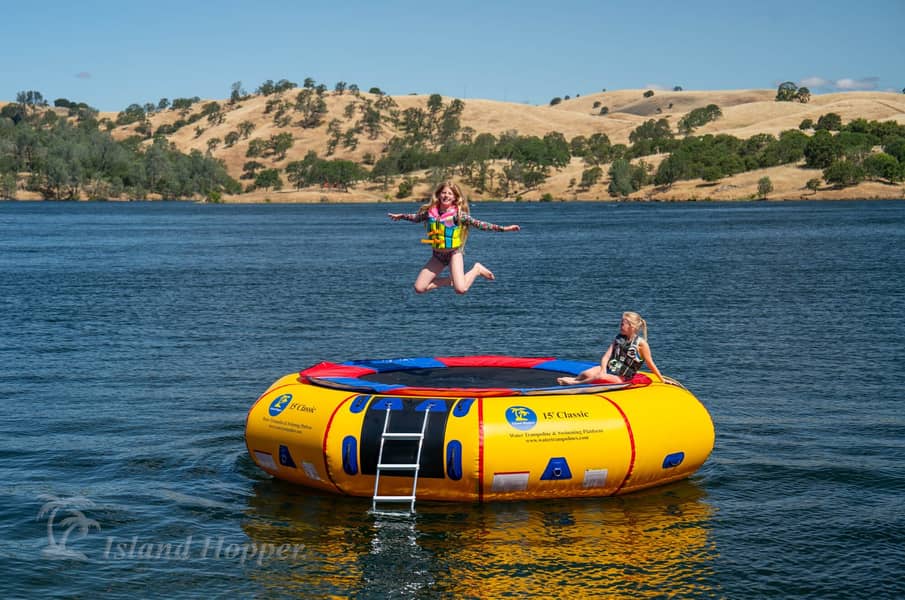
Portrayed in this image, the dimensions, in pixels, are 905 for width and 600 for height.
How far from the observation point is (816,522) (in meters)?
15.6

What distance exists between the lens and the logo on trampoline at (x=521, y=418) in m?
15.2

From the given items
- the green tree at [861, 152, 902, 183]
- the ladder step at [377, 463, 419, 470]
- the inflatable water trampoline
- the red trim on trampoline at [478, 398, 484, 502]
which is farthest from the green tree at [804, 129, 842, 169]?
the ladder step at [377, 463, 419, 470]

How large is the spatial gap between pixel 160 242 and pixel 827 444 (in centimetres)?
7145

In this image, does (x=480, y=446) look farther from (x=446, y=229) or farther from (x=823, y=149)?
(x=823, y=149)

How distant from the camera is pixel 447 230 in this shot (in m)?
17.5

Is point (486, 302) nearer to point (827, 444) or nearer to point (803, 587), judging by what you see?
point (827, 444)

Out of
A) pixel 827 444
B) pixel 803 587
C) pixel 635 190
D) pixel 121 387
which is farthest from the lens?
pixel 635 190

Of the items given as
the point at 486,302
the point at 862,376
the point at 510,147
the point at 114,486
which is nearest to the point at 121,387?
the point at 114,486

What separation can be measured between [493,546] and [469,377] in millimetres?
4120

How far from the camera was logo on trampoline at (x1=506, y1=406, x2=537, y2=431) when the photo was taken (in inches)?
599

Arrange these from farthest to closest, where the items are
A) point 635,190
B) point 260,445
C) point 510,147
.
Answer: point 510,147, point 635,190, point 260,445

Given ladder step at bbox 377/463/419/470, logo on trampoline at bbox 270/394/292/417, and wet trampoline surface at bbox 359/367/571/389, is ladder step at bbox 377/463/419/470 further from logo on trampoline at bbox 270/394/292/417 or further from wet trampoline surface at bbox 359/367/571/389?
wet trampoline surface at bbox 359/367/571/389

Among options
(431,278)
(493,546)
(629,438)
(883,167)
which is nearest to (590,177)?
(883,167)

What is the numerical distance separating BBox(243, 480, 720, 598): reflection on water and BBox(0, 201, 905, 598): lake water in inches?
1.6
